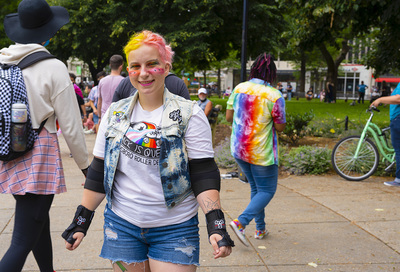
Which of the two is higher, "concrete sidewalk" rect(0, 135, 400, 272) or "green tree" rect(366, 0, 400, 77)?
"green tree" rect(366, 0, 400, 77)

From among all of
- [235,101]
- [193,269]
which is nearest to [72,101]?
[193,269]

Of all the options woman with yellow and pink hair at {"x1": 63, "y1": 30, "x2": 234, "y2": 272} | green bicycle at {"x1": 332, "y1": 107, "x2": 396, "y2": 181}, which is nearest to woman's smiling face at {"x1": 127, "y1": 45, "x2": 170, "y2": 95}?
woman with yellow and pink hair at {"x1": 63, "y1": 30, "x2": 234, "y2": 272}

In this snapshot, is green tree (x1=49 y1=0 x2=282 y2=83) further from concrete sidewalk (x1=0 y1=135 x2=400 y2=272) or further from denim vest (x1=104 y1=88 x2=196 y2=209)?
denim vest (x1=104 y1=88 x2=196 y2=209)

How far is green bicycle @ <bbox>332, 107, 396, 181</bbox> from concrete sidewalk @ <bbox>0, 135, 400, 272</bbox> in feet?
1.27

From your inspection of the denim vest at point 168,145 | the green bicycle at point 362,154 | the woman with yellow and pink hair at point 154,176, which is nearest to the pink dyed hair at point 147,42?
the woman with yellow and pink hair at point 154,176

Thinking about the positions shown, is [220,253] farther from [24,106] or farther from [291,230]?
[291,230]

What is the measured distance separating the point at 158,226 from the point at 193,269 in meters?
0.28

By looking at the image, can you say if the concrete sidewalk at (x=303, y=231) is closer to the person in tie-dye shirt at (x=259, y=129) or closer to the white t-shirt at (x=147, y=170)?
the person in tie-dye shirt at (x=259, y=129)

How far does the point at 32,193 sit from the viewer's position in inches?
109

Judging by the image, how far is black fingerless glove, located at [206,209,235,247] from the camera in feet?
7.02

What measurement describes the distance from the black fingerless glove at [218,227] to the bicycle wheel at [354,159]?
18.4 ft

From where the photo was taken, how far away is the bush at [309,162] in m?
7.95

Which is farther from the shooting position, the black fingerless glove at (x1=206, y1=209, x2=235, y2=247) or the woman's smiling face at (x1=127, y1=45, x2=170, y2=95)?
the woman's smiling face at (x1=127, y1=45, x2=170, y2=95)

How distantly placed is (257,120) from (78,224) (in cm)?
240
